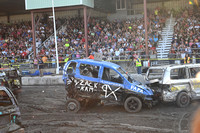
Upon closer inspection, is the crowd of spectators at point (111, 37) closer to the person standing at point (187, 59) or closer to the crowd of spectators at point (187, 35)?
the crowd of spectators at point (187, 35)

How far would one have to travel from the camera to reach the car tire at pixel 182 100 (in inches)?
400

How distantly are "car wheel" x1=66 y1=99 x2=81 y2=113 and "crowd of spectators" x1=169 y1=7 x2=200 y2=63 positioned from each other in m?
13.2

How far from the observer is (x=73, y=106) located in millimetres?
10094

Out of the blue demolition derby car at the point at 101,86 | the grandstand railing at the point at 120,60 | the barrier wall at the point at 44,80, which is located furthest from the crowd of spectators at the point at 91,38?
the blue demolition derby car at the point at 101,86

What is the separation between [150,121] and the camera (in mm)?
8438

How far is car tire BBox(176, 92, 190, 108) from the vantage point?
10164mm

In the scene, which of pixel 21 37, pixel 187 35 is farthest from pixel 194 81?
pixel 21 37

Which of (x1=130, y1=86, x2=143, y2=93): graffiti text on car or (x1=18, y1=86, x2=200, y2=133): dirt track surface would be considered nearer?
(x1=18, y1=86, x2=200, y2=133): dirt track surface

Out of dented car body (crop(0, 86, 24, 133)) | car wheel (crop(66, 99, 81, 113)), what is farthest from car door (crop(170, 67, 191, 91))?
dented car body (crop(0, 86, 24, 133))

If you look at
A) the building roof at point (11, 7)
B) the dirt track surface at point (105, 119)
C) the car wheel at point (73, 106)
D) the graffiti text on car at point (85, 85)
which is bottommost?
the dirt track surface at point (105, 119)

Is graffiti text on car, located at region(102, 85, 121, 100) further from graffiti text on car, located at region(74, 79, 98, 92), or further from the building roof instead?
the building roof

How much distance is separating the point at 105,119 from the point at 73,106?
171cm

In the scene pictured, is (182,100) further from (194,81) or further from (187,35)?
(187,35)

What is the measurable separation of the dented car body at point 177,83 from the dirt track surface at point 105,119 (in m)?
Answer: 0.42
